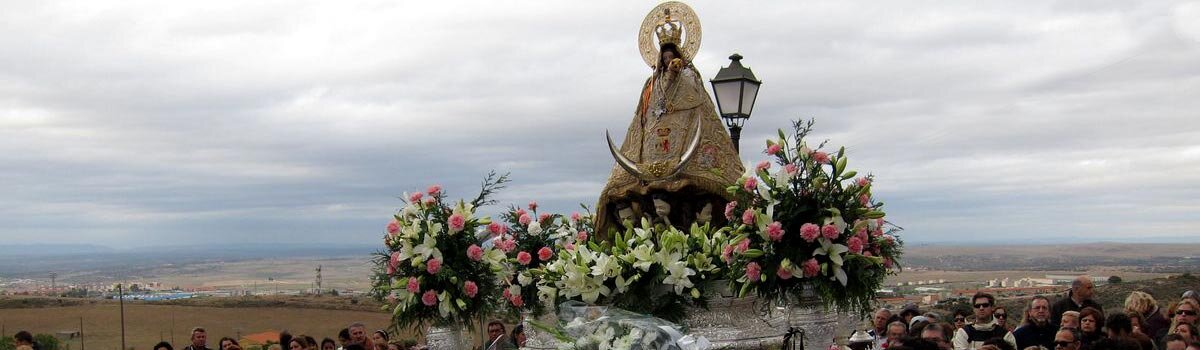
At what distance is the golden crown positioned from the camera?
438 inches

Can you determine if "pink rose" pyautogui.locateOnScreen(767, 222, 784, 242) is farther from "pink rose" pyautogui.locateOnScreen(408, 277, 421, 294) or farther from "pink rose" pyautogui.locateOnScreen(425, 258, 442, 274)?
"pink rose" pyautogui.locateOnScreen(408, 277, 421, 294)

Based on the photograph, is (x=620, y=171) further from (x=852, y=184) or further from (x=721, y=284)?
(x=852, y=184)

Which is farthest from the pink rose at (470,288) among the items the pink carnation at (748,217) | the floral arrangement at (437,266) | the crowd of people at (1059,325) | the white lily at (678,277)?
the crowd of people at (1059,325)

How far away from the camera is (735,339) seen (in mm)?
7895

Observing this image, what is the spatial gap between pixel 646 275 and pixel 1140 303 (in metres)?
4.04

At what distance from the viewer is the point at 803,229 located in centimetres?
740

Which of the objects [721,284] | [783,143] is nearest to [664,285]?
[721,284]

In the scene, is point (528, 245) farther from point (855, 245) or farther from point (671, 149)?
point (855, 245)

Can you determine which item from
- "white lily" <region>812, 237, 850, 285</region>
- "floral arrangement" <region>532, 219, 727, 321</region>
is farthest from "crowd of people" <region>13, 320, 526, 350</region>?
"white lily" <region>812, 237, 850, 285</region>

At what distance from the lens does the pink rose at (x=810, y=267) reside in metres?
7.43

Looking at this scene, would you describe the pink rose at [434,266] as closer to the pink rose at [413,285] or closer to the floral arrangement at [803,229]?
the pink rose at [413,285]

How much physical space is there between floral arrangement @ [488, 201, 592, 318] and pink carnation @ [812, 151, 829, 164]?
2530mm

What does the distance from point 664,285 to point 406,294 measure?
254cm

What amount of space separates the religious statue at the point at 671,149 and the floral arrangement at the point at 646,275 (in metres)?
1.84
